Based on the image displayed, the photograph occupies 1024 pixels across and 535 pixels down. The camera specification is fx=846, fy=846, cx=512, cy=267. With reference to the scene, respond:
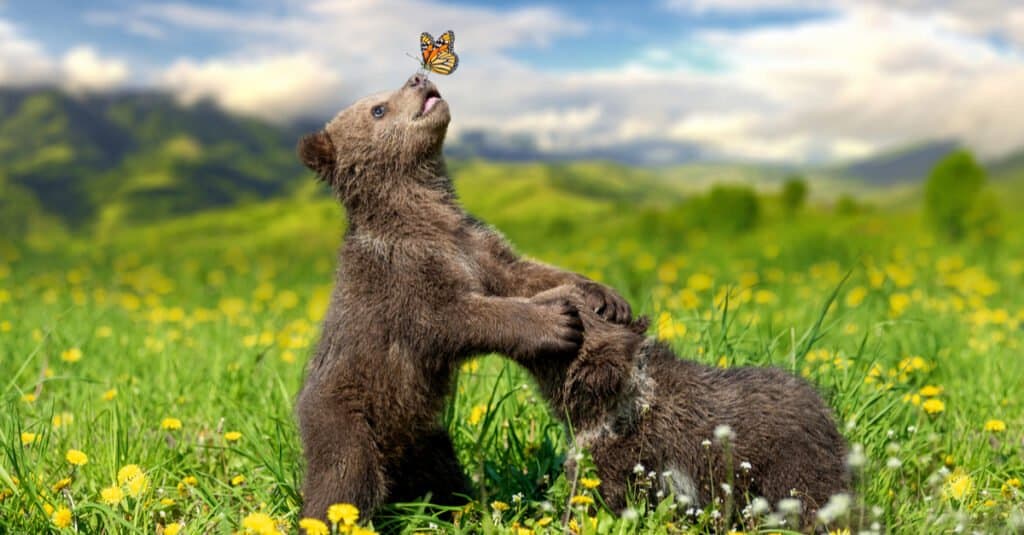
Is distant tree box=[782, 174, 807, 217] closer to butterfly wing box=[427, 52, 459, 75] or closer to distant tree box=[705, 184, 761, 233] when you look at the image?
distant tree box=[705, 184, 761, 233]

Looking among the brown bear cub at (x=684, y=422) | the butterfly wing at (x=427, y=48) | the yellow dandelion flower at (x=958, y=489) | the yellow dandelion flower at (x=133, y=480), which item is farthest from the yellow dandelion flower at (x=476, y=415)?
the yellow dandelion flower at (x=958, y=489)

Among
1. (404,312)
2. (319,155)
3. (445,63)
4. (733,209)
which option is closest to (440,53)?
(445,63)

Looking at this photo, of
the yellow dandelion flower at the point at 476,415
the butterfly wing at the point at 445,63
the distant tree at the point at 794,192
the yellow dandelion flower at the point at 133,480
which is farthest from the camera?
the distant tree at the point at 794,192

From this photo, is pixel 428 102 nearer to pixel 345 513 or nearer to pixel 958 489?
pixel 345 513

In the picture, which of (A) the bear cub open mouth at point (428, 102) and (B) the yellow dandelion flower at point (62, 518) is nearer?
(B) the yellow dandelion flower at point (62, 518)

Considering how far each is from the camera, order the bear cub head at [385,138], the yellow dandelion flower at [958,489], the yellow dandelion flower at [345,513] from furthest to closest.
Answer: the bear cub head at [385,138] < the yellow dandelion flower at [958,489] < the yellow dandelion flower at [345,513]

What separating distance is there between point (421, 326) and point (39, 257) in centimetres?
1950

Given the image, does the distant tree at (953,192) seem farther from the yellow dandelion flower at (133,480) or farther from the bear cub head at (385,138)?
the yellow dandelion flower at (133,480)

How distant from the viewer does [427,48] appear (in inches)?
169

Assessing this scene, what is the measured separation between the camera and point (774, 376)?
13.1 feet

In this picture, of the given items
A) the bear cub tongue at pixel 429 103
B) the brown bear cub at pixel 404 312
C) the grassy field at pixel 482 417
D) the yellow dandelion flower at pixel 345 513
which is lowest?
the grassy field at pixel 482 417

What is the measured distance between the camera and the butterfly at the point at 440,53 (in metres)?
4.25

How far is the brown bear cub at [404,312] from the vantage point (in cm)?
380

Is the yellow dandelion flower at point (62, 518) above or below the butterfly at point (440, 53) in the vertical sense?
below
